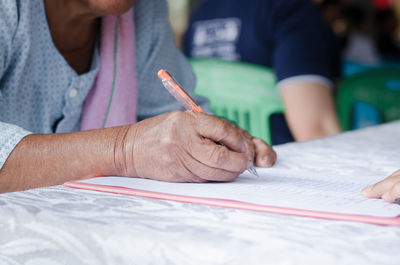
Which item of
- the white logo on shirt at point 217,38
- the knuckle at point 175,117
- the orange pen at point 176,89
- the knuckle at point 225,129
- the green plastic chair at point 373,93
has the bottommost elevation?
the green plastic chair at point 373,93

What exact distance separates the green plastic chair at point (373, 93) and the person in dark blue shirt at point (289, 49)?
42 centimetres

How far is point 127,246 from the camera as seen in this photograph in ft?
1.36

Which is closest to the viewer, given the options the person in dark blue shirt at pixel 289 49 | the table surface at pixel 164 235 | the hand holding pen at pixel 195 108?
the table surface at pixel 164 235

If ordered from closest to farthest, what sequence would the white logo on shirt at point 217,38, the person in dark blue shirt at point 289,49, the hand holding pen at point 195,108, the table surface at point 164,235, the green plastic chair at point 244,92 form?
the table surface at point 164,235 → the hand holding pen at point 195,108 → the person in dark blue shirt at point 289,49 → the green plastic chair at point 244,92 → the white logo on shirt at point 217,38

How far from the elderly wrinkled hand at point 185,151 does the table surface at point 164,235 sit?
11 centimetres

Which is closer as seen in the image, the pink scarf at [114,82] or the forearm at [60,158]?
the forearm at [60,158]

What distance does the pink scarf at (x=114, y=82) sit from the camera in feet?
3.87

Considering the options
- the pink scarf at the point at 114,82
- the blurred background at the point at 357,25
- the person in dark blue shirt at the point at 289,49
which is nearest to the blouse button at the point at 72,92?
the pink scarf at the point at 114,82

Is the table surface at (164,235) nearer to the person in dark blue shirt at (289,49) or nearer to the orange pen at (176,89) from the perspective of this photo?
the orange pen at (176,89)

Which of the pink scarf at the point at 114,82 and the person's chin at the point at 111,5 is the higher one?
the person's chin at the point at 111,5

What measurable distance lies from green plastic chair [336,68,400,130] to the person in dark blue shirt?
42 centimetres

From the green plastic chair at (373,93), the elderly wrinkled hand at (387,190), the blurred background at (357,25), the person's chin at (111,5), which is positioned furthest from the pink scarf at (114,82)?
the blurred background at (357,25)

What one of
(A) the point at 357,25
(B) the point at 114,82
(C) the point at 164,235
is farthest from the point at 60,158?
(A) the point at 357,25

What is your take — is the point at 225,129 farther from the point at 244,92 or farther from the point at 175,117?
the point at 244,92
